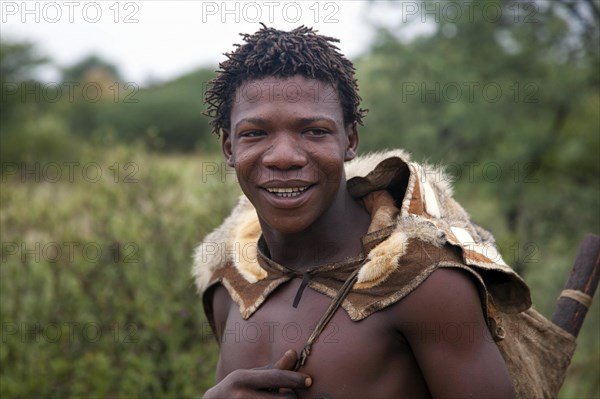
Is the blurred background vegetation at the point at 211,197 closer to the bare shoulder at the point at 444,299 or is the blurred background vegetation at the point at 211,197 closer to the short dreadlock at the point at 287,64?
the short dreadlock at the point at 287,64

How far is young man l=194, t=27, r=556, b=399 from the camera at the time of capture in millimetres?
1997

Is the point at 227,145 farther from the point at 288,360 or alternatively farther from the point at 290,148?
the point at 288,360

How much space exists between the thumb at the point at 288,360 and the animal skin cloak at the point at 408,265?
21 centimetres

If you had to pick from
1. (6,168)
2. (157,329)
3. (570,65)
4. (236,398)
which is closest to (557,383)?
(236,398)

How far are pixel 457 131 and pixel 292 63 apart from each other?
569cm

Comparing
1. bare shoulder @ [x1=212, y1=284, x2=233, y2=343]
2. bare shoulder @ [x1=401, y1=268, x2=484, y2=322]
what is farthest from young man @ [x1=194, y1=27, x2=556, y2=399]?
bare shoulder @ [x1=212, y1=284, x2=233, y2=343]

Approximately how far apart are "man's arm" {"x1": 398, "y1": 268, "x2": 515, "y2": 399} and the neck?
321mm

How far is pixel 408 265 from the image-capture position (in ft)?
6.67

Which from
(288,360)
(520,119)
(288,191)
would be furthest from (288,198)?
(520,119)

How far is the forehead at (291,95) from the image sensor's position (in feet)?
7.02

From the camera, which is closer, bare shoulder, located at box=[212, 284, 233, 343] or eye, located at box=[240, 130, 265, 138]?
eye, located at box=[240, 130, 265, 138]

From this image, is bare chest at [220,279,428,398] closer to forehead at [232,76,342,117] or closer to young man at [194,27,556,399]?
young man at [194,27,556,399]

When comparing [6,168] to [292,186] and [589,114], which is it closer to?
[292,186]

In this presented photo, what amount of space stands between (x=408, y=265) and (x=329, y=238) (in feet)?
1.12
